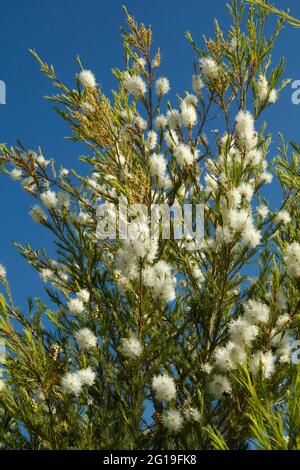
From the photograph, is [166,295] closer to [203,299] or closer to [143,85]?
[203,299]

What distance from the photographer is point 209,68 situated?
15.8 feet

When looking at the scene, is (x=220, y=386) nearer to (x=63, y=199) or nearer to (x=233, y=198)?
(x=233, y=198)

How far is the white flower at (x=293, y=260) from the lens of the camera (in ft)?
10.8

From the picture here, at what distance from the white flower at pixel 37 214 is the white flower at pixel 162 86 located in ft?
5.27

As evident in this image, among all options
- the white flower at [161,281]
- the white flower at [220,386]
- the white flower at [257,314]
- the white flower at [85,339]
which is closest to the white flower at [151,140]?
the white flower at [161,281]

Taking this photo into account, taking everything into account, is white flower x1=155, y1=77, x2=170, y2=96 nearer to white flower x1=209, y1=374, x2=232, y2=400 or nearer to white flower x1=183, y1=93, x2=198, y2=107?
white flower x1=183, y1=93, x2=198, y2=107

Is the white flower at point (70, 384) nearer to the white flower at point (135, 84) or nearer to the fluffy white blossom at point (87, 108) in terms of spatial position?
the fluffy white blossom at point (87, 108)

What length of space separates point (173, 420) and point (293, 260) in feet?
4.45

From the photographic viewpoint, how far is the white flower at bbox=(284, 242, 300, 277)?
3307mm

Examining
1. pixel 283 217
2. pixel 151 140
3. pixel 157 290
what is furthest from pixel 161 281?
pixel 151 140

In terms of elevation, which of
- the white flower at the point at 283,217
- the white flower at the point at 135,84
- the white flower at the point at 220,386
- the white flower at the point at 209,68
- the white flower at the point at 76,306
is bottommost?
the white flower at the point at 220,386

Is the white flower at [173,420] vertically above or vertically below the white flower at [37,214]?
below

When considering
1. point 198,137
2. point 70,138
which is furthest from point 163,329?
point 70,138
